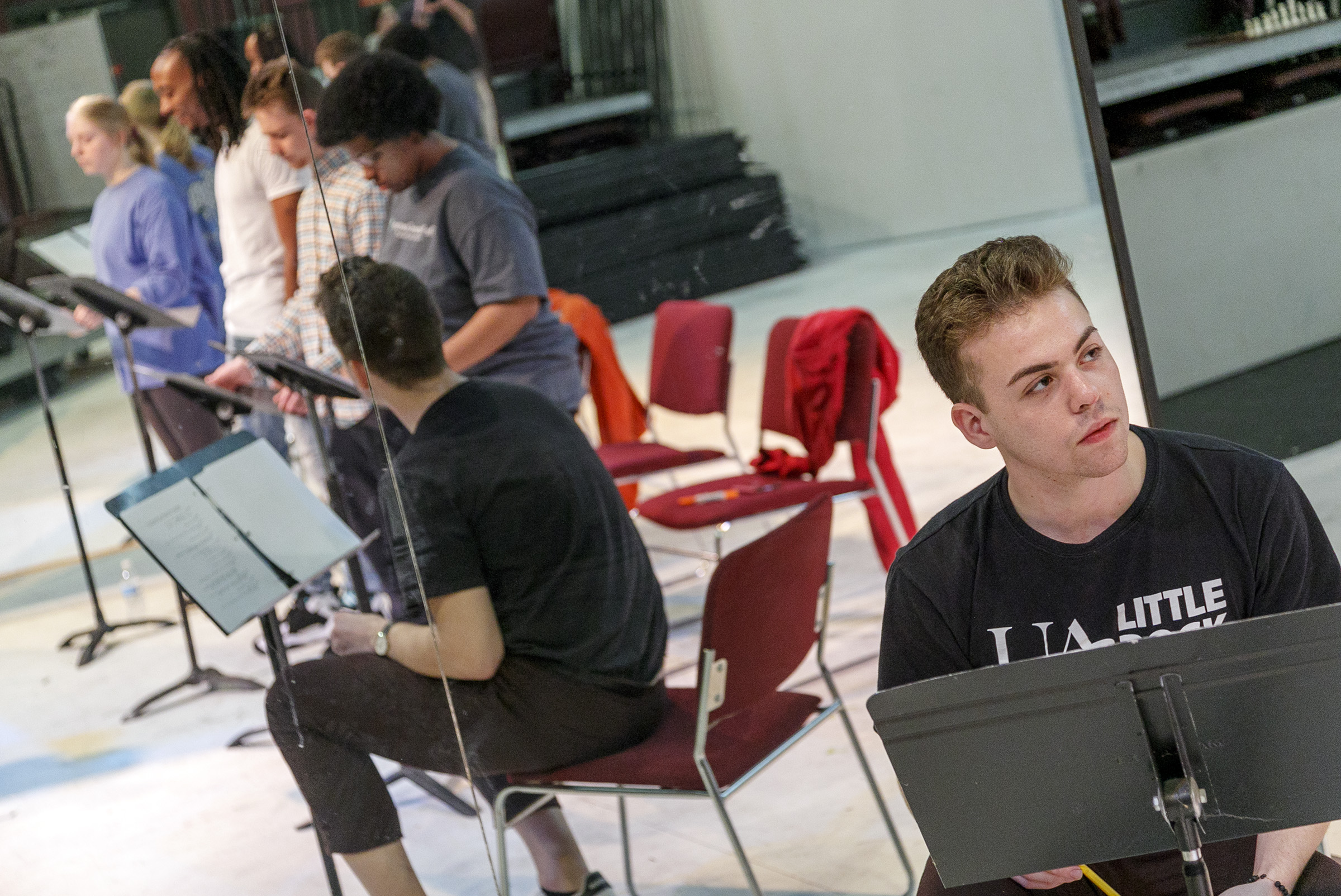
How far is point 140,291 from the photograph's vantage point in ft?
6.61

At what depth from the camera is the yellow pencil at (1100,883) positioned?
1.49 m

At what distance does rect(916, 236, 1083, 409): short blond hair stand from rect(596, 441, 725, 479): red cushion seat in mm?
1031

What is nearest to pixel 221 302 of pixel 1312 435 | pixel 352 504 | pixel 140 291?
pixel 140 291

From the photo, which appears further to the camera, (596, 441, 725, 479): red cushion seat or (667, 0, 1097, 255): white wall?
(596, 441, 725, 479): red cushion seat

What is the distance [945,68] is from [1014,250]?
0.72m

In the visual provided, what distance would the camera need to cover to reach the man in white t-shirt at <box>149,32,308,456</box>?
78.8 inches

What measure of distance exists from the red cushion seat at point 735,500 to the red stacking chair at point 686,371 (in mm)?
62

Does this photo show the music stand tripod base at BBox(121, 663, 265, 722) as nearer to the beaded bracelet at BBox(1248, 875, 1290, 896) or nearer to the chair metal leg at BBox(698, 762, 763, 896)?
the chair metal leg at BBox(698, 762, 763, 896)

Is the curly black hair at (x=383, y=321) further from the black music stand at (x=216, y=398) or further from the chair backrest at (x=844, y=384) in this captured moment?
the chair backrest at (x=844, y=384)

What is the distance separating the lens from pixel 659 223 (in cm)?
270

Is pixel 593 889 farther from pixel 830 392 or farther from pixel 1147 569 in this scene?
pixel 1147 569

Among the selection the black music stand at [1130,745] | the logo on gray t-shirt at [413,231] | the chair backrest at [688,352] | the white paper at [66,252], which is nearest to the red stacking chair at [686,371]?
the chair backrest at [688,352]

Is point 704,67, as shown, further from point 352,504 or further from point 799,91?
point 352,504

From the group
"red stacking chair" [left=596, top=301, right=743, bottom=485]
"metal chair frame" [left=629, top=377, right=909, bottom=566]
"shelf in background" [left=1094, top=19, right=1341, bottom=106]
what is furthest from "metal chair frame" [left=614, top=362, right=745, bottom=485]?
"shelf in background" [left=1094, top=19, right=1341, bottom=106]
